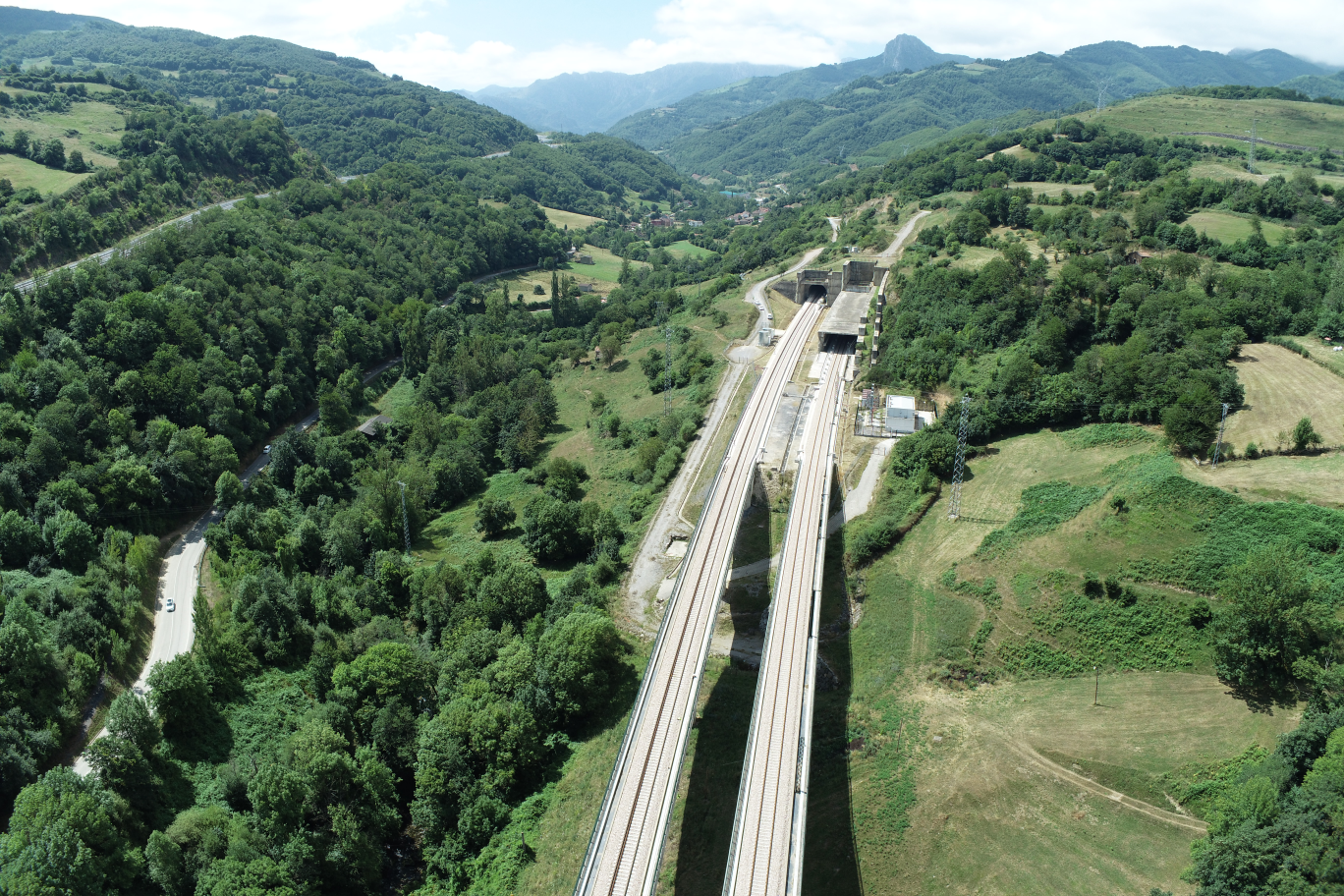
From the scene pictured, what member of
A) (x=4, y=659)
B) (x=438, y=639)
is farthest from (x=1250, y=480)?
(x=4, y=659)

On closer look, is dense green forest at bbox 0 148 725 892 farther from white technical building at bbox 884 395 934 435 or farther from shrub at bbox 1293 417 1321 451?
shrub at bbox 1293 417 1321 451

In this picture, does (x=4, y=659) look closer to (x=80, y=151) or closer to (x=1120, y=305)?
(x=1120, y=305)

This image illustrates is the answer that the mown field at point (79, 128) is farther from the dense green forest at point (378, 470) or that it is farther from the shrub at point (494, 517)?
the shrub at point (494, 517)

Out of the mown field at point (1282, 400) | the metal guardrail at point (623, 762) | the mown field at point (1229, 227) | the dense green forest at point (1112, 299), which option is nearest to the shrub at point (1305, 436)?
the mown field at point (1282, 400)

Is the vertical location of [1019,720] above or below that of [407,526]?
above

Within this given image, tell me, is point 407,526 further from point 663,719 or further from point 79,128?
point 79,128

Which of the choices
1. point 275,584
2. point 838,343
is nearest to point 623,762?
point 275,584

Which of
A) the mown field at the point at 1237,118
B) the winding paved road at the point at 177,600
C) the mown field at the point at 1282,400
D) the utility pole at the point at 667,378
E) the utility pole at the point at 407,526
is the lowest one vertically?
the winding paved road at the point at 177,600
